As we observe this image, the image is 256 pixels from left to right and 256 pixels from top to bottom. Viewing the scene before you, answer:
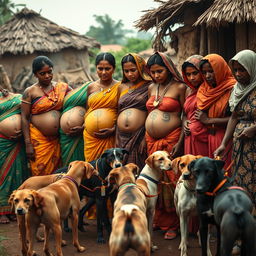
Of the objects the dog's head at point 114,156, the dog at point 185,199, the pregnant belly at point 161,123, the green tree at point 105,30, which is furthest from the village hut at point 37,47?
the green tree at point 105,30

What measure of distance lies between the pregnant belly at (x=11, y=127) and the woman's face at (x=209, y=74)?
3514 millimetres

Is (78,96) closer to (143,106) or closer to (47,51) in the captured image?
(143,106)

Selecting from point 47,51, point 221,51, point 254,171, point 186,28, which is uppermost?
point 47,51

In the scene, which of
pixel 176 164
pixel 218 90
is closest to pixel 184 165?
pixel 176 164

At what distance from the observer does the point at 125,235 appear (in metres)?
4.04

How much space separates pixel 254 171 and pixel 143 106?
2189mm

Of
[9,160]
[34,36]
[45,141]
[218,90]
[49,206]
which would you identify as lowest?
[49,206]

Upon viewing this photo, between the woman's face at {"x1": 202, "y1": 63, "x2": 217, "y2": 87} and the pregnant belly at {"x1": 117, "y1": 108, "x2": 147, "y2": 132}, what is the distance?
1.35 meters

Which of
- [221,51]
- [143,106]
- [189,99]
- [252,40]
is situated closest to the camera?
[189,99]

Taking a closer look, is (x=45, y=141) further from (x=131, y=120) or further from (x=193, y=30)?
(x=193, y=30)

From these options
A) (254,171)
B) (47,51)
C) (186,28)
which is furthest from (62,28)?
(254,171)

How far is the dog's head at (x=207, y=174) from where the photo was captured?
427 cm

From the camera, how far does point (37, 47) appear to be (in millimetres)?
17594

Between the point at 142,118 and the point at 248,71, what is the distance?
6.71ft
